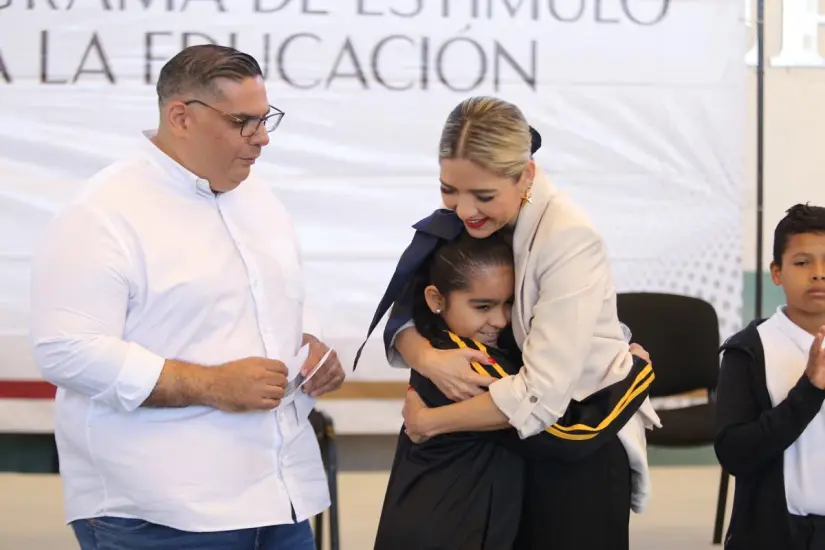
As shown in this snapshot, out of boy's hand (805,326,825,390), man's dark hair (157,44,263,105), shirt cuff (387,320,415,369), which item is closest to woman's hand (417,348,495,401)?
shirt cuff (387,320,415,369)

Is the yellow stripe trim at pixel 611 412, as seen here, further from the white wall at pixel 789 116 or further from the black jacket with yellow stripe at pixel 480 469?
the white wall at pixel 789 116

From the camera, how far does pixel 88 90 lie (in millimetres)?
3570

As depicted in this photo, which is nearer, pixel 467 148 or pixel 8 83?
pixel 467 148

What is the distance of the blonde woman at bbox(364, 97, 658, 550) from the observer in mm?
1573

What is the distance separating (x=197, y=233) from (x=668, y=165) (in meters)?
2.49

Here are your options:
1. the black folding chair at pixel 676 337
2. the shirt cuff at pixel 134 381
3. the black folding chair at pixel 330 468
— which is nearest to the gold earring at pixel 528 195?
the shirt cuff at pixel 134 381

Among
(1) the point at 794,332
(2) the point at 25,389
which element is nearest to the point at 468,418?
(1) the point at 794,332

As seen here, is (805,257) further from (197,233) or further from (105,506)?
(105,506)

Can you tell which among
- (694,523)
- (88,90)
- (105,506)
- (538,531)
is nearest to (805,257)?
(538,531)

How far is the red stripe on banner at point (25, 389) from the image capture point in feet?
12.0

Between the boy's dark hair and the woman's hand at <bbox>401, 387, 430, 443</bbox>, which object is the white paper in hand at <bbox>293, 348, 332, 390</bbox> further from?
the boy's dark hair

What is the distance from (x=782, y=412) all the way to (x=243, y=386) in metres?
1.12

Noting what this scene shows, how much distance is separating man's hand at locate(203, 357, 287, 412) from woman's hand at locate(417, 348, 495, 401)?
0.87 ft

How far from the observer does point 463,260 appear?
168cm
